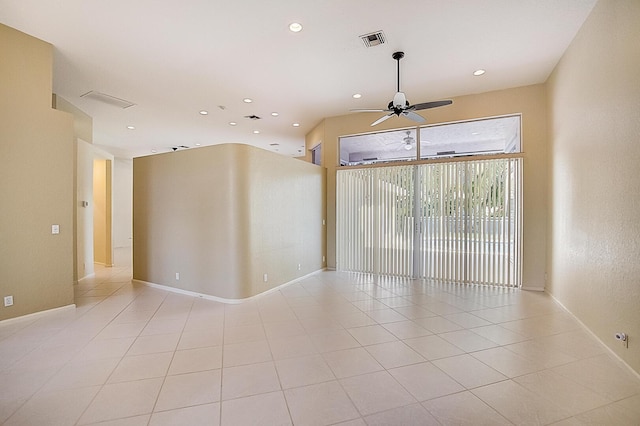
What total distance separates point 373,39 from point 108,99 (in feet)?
17.7

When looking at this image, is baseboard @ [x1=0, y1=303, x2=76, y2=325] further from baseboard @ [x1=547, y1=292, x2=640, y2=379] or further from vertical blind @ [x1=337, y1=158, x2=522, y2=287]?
baseboard @ [x1=547, y1=292, x2=640, y2=379]

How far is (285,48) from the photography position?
4.12 meters

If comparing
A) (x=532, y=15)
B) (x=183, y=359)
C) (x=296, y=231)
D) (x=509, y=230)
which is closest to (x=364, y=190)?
(x=296, y=231)

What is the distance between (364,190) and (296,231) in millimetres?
1919

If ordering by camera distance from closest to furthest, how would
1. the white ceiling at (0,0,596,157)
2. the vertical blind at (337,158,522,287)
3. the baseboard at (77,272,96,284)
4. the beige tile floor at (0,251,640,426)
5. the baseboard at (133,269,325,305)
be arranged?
the beige tile floor at (0,251,640,426), the white ceiling at (0,0,596,157), the baseboard at (133,269,325,305), the vertical blind at (337,158,522,287), the baseboard at (77,272,96,284)

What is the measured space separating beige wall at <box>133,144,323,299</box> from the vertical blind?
4.37 ft

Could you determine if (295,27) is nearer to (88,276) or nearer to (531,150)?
(531,150)

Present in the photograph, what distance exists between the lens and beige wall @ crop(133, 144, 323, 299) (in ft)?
15.9

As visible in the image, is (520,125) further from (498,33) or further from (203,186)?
(203,186)

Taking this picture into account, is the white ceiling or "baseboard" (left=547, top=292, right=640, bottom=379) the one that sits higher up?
the white ceiling

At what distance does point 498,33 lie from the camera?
12.3 ft

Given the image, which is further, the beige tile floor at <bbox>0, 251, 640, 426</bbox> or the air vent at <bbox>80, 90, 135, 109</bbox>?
the air vent at <bbox>80, 90, 135, 109</bbox>

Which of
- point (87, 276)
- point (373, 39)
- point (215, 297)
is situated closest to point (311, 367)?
point (215, 297)

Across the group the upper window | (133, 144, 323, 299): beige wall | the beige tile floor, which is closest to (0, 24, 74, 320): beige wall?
the beige tile floor
